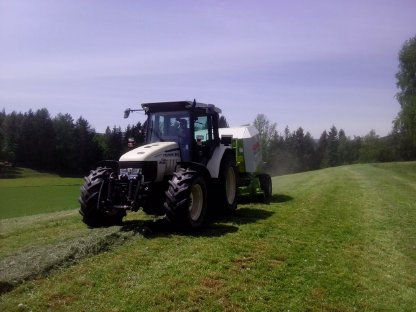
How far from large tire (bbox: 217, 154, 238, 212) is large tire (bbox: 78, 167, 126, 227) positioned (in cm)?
294

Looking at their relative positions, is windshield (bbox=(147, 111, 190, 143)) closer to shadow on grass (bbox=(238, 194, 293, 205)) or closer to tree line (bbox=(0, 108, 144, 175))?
shadow on grass (bbox=(238, 194, 293, 205))

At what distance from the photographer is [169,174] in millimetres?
10141

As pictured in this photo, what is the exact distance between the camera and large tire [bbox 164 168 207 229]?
347 inches

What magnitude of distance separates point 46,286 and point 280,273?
11.3ft

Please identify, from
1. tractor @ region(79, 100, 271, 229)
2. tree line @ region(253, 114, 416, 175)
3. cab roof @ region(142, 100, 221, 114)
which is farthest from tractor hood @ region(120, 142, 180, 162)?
tree line @ region(253, 114, 416, 175)

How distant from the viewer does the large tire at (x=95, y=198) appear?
366 inches

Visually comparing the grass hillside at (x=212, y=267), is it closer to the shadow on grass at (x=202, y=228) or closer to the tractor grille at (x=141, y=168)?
the shadow on grass at (x=202, y=228)

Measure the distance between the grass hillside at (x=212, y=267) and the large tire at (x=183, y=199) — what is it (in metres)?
0.32

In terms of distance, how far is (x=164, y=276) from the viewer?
20.9ft

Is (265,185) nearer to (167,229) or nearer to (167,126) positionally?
(167,126)

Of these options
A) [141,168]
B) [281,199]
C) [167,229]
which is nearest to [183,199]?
[167,229]

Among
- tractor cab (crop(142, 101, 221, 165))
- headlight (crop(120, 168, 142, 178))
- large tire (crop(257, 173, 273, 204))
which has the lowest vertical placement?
large tire (crop(257, 173, 273, 204))

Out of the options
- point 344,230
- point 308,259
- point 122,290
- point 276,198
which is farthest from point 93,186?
point 276,198

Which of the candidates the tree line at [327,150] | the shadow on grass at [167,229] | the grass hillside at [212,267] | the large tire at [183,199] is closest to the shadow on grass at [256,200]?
the grass hillside at [212,267]
